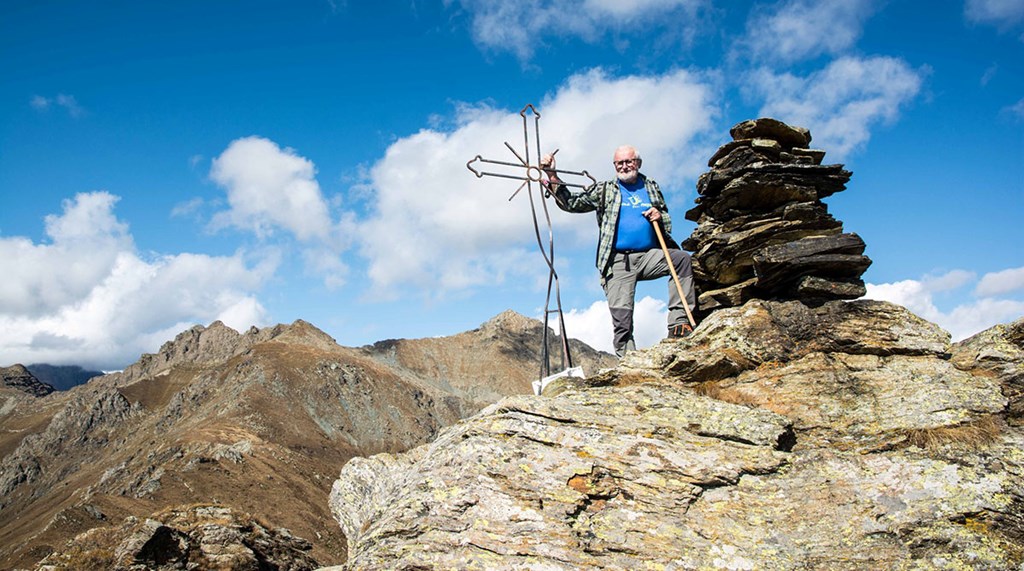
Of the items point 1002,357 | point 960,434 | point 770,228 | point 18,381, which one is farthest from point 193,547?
point 18,381

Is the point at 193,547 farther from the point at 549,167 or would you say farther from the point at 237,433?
the point at 237,433

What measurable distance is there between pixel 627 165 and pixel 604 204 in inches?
30.1

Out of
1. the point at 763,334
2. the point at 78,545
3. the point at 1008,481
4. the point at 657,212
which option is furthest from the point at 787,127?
the point at 78,545

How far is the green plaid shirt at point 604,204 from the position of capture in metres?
10.5

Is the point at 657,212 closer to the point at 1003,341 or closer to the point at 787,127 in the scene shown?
the point at 787,127

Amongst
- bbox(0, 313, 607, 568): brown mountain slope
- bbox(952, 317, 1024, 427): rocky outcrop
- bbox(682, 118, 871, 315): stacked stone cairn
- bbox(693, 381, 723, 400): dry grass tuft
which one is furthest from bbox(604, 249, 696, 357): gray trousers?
bbox(0, 313, 607, 568): brown mountain slope

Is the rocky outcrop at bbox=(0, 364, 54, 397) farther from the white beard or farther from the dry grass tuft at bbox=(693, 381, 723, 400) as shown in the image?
the dry grass tuft at bbox=(693, 381, 723, 400)

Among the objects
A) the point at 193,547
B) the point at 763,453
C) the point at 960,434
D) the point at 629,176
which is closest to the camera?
the point at 960,434

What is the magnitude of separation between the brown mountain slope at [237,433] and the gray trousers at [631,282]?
41067mm

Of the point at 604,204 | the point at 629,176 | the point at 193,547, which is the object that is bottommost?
the point at 193,547

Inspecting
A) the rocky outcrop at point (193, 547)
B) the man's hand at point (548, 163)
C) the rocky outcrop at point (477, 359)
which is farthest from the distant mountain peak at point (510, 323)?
the man's hand at point (548, 163)

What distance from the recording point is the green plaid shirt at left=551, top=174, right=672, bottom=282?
10492 mm

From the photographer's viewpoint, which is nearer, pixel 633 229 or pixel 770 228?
pixel 770 228

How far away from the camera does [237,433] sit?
7681cm
